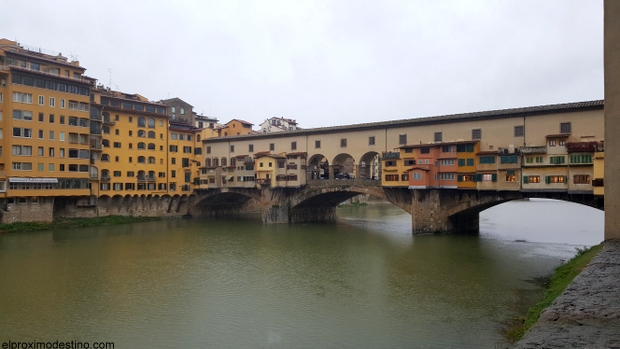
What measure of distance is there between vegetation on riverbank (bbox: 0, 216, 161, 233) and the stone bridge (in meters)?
9.97

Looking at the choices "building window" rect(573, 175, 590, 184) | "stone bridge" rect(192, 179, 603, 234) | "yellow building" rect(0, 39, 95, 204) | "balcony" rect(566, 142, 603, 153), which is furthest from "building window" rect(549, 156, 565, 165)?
"yellow building" rect(0, 39, 95, 204)

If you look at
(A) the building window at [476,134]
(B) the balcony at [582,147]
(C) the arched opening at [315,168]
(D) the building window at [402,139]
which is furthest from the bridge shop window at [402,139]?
(B) the balcony at [582,147]

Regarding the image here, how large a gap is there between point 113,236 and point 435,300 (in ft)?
96.8

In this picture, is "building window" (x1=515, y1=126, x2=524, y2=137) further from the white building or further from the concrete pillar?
the white building

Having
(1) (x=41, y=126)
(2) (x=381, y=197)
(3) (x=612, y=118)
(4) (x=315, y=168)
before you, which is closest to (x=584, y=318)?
(3) (x=612, y=118)

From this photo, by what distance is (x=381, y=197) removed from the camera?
41.5 metres

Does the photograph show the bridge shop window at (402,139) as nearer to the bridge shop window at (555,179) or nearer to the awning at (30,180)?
the bridge shop window at (555,179)

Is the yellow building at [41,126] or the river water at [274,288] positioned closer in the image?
the river water at [274,288]

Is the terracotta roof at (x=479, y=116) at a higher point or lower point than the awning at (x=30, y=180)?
higher

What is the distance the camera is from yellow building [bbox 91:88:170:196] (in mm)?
48094

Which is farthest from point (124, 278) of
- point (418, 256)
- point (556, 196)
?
point (556, 196)

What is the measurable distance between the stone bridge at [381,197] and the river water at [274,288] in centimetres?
212

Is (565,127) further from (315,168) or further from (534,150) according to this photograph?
(315,168)

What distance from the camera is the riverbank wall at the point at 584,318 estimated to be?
8.23m
